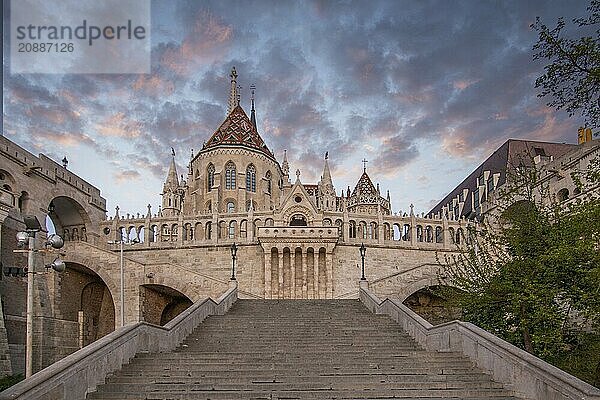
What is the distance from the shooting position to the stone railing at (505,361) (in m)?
8.41

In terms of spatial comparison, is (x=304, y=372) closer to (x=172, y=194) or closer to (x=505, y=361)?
(x=505, y=361)

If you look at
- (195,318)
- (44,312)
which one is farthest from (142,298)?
(195,318)

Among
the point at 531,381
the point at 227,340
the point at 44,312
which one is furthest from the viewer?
the point at 44,312

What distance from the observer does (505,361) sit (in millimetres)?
10141

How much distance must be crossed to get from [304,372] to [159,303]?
936 inches

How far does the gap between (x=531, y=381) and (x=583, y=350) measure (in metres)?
5.68

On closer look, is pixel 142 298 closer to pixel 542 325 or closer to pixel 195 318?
pixel 195 318

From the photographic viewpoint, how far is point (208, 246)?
1458 inches

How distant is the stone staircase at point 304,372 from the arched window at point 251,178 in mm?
35414

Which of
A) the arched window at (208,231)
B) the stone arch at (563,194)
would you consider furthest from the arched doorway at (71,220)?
the stone arch at (563,194)

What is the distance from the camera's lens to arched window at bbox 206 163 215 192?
5031 cm

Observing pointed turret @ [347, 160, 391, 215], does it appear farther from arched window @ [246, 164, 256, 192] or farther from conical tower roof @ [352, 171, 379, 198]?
arched window @ [246, 164, 256, 192]

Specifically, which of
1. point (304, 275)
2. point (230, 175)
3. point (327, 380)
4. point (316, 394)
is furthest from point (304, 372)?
point (230, 175)

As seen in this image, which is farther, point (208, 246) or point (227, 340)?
point (208, 246)
